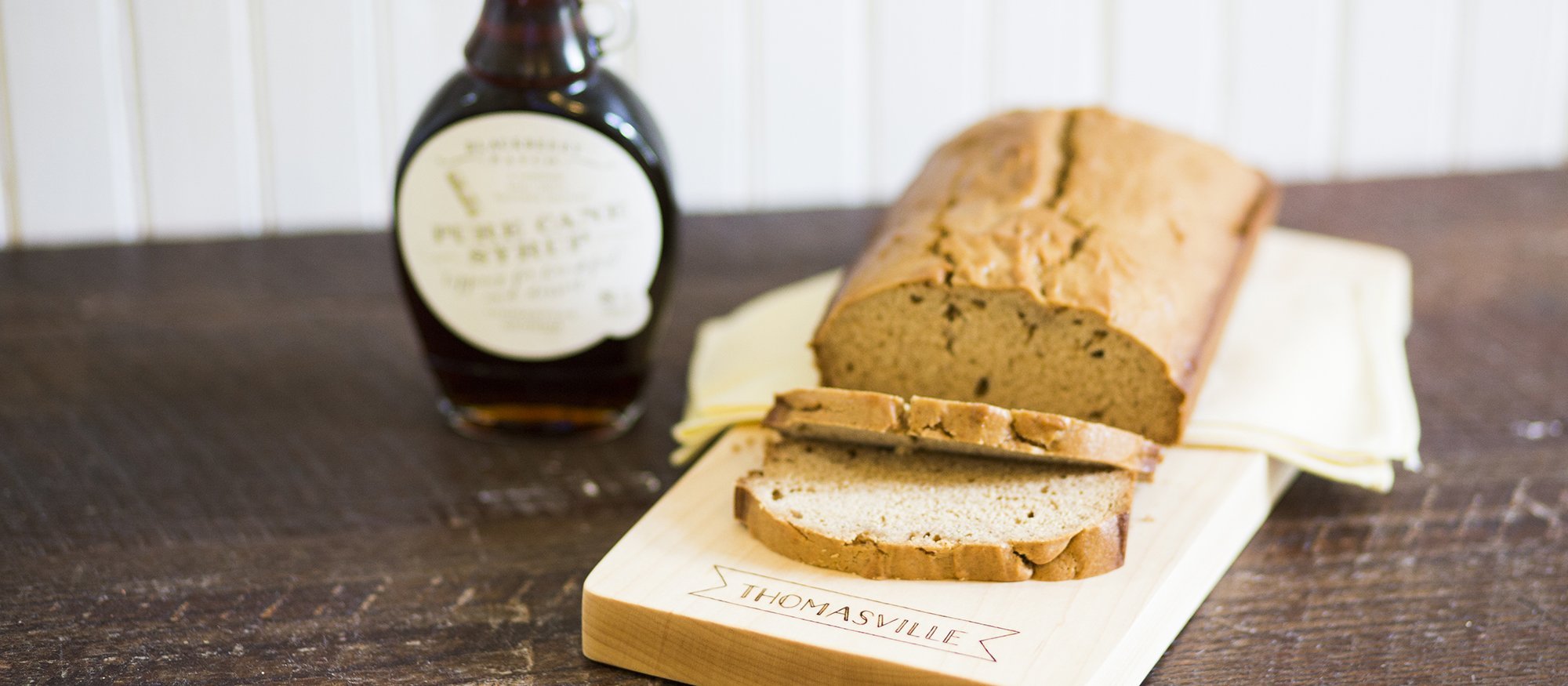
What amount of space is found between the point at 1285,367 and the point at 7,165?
200cm

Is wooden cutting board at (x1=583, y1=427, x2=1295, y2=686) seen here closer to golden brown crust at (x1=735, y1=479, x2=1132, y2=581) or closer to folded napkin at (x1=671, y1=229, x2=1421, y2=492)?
golden brown crust at (x1=735, y1=479, x2=1132, y2=581)

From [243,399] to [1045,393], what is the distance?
95 cm

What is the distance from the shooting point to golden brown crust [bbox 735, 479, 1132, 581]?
1.26 m

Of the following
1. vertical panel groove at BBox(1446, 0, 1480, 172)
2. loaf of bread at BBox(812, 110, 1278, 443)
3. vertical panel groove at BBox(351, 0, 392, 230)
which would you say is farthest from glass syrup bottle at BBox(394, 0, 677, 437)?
vertical panel groove at BBox(1446, 0, 1480, 172)

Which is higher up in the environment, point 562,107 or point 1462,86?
point 562,107

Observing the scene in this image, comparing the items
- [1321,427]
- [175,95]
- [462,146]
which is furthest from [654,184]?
[175,95]

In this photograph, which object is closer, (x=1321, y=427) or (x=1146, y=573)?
(x=1146, y=573)

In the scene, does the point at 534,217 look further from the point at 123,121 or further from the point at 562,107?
Result: the point at 123,121

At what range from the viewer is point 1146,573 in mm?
1284

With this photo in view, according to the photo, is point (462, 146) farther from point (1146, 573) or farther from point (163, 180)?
point (163, 180)

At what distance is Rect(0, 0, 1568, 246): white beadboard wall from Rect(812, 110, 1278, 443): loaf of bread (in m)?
0.87

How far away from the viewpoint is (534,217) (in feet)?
5.06

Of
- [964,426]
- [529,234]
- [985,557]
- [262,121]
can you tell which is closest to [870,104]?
[262,121]

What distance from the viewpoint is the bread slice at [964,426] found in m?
1.35
